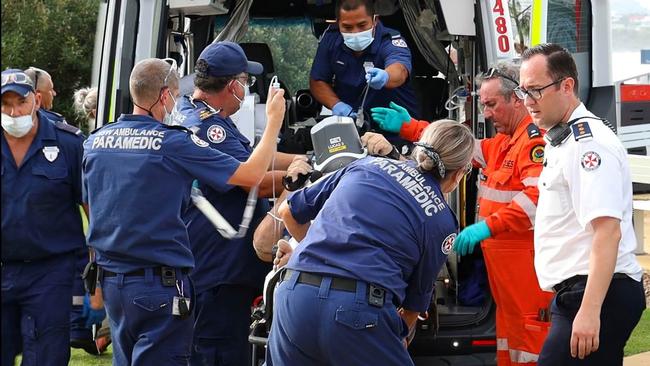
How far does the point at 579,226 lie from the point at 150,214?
165cm

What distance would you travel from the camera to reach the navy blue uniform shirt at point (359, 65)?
19.6 ft

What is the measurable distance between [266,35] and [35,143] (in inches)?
101

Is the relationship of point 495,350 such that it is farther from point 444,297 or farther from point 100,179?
point 100,179

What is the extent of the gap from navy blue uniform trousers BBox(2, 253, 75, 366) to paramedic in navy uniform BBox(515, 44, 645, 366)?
7.23ft

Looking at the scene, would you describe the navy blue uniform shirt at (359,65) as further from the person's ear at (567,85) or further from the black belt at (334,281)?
Answer: the black belt at (334,281)

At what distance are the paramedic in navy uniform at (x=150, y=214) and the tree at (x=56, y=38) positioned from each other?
11.0 m

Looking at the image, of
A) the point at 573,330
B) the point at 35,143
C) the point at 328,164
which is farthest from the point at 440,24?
the point at 573,330

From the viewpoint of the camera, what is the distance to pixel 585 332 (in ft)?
11.1

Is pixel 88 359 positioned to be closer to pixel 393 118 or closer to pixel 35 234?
pixel 35 234

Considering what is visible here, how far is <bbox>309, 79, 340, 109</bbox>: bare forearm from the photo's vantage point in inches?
239

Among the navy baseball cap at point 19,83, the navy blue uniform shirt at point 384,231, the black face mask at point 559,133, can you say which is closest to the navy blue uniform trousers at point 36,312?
the navy baseball cap at point 19,83

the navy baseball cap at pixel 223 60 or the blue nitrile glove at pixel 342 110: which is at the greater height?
the navy baseball cap at pixel 223 60

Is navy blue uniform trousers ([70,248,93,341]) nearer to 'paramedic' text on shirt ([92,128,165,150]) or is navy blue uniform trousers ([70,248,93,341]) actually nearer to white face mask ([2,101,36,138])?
white face mask ([2,101,36,138])

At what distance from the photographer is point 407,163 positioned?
356 cm
